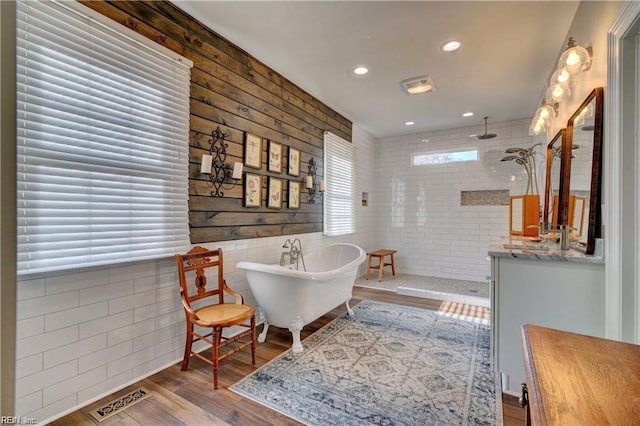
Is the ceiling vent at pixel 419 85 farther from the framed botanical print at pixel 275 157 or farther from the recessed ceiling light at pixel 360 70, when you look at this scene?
the framed botanical print at pixel 275 157

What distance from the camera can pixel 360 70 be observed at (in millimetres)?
3014

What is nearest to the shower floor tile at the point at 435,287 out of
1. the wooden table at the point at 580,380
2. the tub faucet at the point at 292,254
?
Result: the tub faucet at the point at 292,254

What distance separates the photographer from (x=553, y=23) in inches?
88.1

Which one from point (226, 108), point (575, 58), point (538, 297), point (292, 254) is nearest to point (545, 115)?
point (575, 58)

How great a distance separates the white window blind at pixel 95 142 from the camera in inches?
57.1

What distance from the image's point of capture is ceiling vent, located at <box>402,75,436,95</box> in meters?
3.13

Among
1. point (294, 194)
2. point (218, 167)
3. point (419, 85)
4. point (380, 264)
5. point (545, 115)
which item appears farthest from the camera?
point (380, 264)

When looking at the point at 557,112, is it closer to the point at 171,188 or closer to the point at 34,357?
the point at 171,188

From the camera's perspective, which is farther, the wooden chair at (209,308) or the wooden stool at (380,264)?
the wooden stool at (380,264)

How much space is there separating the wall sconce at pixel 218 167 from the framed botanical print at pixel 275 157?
53cm

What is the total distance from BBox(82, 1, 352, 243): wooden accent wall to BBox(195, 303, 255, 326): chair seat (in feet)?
1.92

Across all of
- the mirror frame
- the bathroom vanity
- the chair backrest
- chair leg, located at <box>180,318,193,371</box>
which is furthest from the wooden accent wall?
the mirror frame

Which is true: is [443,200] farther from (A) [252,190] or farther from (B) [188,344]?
(B) [188,344]

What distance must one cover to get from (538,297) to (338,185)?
2.97 m
